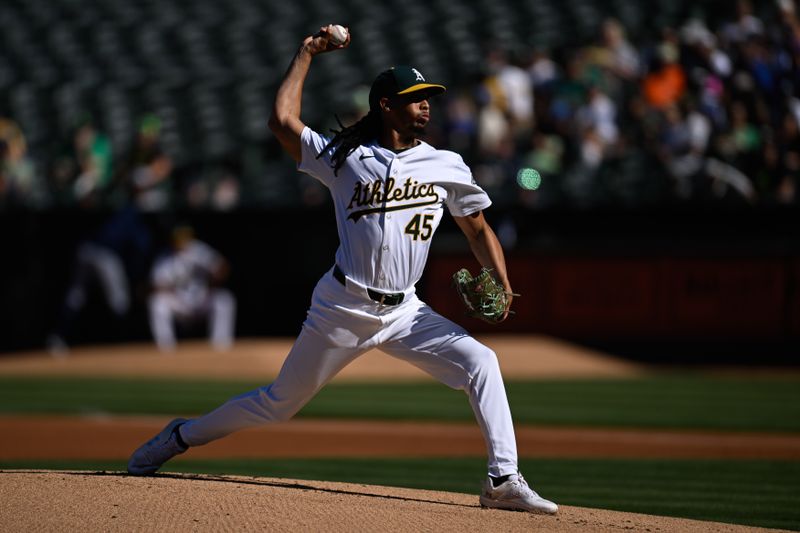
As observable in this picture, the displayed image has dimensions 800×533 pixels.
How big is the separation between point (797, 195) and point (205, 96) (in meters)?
8.66

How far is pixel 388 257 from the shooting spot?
5.22 metres

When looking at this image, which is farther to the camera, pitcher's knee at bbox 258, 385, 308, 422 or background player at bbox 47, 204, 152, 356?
background player at bbox 47, 204, 152, 356

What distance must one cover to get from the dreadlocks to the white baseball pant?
52 cm

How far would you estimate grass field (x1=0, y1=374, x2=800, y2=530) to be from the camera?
22.7 feet

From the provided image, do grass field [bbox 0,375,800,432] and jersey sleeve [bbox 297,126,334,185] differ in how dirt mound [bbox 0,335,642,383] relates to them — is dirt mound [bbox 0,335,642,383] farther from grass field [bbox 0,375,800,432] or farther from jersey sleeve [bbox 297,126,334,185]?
jersey sleeve [bbox 297,126,334,185]

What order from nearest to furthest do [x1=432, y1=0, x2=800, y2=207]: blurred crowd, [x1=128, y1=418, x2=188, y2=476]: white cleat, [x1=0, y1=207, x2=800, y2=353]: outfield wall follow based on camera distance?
[x1=128, y1=418, x2=188, y2=476]: white cleat → [x1=432, y1=0, x2=800, y2=207]: blurred crowd → [x1=0, y1=207, x2=800, y2=353]: outfield wall

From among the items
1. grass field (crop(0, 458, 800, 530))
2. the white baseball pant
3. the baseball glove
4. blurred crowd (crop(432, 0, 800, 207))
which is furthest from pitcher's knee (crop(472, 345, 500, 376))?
blurred crowd (crop(432, 0, 800, 207))

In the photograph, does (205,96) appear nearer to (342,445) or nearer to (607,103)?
(607,103)

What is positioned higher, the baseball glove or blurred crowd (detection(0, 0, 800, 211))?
the baseball glove

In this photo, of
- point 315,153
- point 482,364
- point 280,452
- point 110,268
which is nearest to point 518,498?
point 482,364

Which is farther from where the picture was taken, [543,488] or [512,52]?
[512,52]

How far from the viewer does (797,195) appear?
586 inches

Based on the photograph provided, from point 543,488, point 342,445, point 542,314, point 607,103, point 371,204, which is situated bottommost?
point 542,314

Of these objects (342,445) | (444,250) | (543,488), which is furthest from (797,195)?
(543,488)
